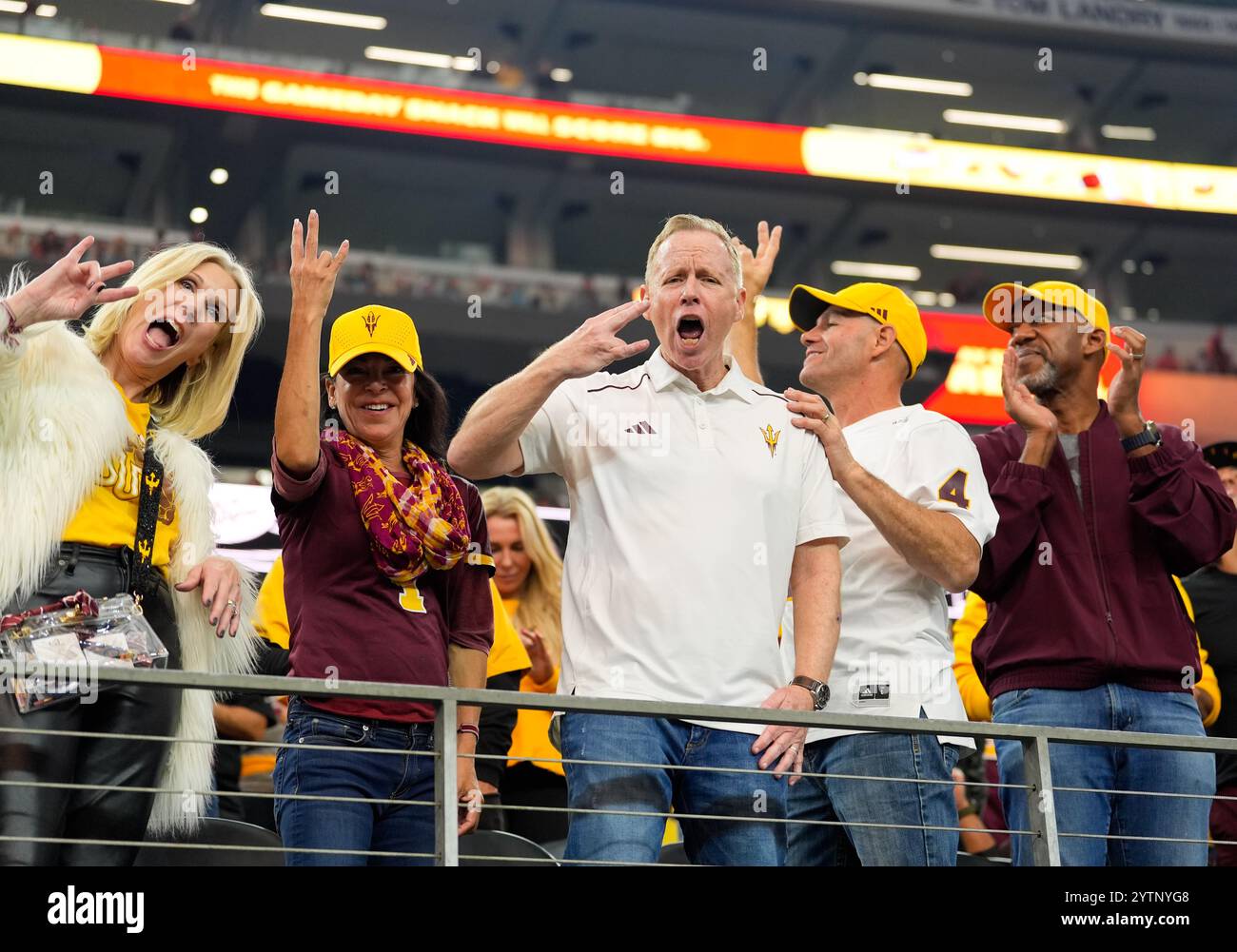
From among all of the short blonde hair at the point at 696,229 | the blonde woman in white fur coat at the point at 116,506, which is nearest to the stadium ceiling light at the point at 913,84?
the short blonde hair at the point at 696,229

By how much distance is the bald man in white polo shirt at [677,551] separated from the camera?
108 inches

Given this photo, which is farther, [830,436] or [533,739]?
[533,739]

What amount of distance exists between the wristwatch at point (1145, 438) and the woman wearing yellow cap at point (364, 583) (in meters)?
1.58

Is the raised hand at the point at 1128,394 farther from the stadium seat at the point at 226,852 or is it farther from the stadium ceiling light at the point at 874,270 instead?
the stadium ceiling light at the point at 874,270

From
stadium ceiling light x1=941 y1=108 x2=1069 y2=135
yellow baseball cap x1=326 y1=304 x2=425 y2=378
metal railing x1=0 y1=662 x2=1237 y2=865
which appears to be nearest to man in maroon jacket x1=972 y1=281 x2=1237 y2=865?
metal railing x1=0 y1=662 x2=1237 y2=865

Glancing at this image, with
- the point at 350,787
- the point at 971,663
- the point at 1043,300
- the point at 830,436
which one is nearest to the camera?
the point at 350,787

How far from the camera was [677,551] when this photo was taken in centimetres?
283

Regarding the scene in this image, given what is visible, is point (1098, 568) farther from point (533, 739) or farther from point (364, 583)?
point (533, 739)

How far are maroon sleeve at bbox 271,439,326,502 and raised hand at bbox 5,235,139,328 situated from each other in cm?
45

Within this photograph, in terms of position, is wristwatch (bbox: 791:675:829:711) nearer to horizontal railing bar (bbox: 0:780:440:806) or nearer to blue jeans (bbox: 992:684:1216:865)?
blue jeans (bbox: 992:684:1216:865)

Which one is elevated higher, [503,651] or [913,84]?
[913,84]

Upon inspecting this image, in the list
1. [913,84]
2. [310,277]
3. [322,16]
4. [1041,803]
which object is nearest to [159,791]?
[310,277]

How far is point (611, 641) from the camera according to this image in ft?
9.19

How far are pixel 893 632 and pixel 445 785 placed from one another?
1.08 metres
